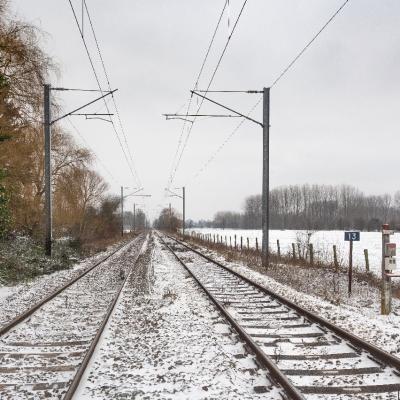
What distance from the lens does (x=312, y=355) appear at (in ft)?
19.5

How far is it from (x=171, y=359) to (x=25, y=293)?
7413 mm

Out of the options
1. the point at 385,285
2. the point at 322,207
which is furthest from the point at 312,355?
the point at 322,207

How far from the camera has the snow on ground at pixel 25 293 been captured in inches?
366

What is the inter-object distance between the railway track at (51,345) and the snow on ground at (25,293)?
19.6 inches

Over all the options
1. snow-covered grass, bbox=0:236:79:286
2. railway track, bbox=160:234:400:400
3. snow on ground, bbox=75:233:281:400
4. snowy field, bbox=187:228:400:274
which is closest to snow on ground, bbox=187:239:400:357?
railway track, bbox=160:234:400:400

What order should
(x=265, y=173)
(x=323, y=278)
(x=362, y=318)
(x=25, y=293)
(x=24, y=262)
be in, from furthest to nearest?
(x=265, y=173) < (x=24, y=262) < (x=323, y=278) < (x=25, y=293) < (x=362, y=318)

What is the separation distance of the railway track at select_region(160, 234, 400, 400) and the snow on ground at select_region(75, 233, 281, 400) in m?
0.30

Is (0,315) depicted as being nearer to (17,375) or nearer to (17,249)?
(17,375)

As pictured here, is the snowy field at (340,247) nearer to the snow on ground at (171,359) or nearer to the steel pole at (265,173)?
the steel pole at (265,173)

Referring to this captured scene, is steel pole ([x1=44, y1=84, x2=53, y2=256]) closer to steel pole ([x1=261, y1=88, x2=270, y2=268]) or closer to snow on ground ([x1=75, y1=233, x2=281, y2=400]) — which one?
steel pole ([x1=261, y1=88, x2=270, y2=268])

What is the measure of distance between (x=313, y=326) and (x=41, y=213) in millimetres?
22413

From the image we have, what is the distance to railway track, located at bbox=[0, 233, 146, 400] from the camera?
487 centimetres

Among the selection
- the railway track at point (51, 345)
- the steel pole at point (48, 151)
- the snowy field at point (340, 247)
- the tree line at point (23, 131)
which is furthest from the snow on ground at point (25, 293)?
the snowy field at point (340, 247)

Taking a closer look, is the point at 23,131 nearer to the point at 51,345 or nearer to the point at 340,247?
the point at 51,345
